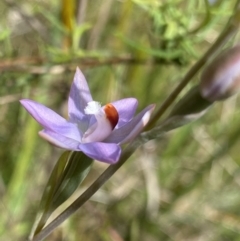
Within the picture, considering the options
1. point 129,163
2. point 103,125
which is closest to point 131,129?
point 103,125

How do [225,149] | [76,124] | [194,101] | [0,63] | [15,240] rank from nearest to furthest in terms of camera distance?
[194,101] < [76,124] < [0,63] < [15,240] < [225,149]

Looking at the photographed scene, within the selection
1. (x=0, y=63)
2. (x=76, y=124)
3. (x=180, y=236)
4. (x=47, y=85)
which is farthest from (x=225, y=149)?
(x=76, y=124)

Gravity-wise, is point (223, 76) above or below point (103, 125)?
above

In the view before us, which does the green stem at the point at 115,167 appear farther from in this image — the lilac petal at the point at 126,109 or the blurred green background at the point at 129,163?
the blurred green background at the point at 129,163

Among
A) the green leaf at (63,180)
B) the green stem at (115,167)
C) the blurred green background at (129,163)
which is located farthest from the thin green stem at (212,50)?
the blurred green background at (129,163)

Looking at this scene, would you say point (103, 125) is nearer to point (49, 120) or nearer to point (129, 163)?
point (49, 120)

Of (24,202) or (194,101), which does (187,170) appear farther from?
(194,101)
